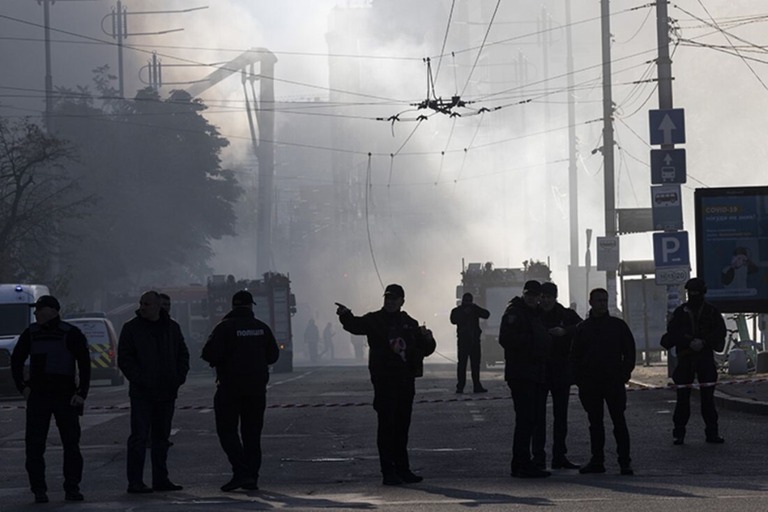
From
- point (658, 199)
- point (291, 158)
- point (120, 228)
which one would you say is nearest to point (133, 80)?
point (120, 228)

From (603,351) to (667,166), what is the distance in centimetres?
1427

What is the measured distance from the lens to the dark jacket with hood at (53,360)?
14.1 meters

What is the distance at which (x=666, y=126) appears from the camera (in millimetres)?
29031

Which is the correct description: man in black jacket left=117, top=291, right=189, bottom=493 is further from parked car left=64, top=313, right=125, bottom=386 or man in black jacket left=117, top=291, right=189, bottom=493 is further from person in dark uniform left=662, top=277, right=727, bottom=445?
parked car left=64, top=313, right=125, bottom=386

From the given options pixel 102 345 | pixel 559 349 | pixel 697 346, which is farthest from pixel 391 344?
pixel 102 345

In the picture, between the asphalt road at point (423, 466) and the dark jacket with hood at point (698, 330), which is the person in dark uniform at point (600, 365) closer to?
the asphalt road at point (423, 466)

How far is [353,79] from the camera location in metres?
136

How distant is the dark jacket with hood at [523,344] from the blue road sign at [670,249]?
1430 centimetres

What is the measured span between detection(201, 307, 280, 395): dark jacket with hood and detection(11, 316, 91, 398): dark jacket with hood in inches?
41.0

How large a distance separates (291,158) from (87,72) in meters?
79.7

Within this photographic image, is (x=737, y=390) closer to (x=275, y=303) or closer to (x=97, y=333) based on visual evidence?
(x=97, y=333)

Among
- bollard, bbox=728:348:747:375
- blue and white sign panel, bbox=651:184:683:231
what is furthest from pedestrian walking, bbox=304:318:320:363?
blue and white sign panel, bbox=651:184:683:231

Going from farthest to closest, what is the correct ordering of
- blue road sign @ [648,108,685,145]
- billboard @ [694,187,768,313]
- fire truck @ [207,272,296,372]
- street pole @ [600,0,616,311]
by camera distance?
fire truck @ [207,272,296,372] → street pole @ [600,0,616,311] → blue road sign @ [648,108,685,145] → billboard @ [694,187,768,313]

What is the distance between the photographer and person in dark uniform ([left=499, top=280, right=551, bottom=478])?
1494 cm
